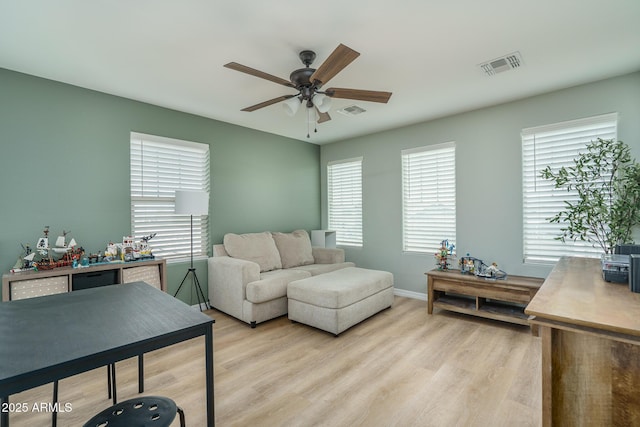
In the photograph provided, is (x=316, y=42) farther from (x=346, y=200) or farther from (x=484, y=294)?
(x=346, y=200)

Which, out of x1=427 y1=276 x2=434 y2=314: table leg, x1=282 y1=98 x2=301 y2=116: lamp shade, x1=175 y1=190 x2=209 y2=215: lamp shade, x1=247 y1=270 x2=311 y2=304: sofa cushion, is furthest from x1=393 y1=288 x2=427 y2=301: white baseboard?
x1=282 y1=98 x2=301 y2=116: lamp shade

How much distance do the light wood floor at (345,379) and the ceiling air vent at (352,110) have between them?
2590 millimetres

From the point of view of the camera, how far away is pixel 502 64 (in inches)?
104

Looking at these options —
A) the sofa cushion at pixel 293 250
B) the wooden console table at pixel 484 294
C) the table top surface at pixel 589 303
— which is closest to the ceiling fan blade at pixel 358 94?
the table top surface at pixel 589 303

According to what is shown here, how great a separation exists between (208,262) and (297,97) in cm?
251

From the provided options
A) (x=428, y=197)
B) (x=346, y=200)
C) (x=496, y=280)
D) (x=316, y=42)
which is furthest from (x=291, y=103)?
(x=346, y=200)

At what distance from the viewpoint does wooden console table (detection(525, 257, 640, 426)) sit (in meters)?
1.09

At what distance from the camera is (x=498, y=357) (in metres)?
2.60

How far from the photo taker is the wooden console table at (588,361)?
109cm

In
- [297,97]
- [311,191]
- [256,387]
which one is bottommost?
[256,387]

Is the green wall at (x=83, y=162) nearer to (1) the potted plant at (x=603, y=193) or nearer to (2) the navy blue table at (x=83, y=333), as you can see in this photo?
(2) the navy blue table at (x=83, y=333)

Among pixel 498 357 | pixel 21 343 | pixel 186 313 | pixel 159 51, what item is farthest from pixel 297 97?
pixel 498 357

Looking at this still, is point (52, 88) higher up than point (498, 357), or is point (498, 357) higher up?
point (52, 88)

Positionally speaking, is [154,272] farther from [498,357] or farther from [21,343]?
[498,357]
